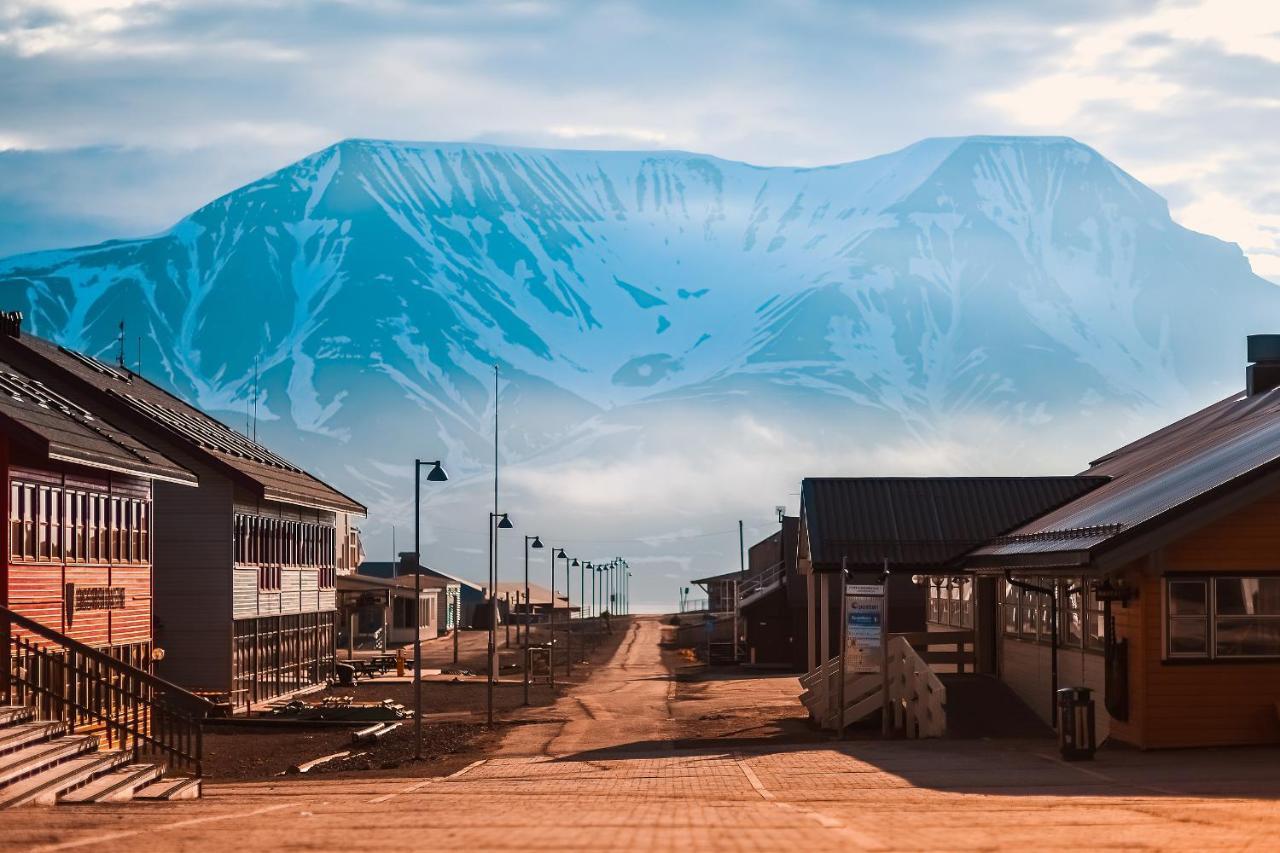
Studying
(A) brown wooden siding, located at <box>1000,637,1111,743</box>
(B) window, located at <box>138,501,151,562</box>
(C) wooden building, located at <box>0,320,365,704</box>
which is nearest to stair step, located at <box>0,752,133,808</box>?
(B) window, located at <box>138,501,151,562</box>

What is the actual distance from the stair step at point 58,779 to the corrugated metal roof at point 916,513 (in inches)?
675

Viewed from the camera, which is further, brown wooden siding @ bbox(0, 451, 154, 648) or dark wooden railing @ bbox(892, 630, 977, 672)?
dark wooden railing @ bbox(892, 630, 977, 672)

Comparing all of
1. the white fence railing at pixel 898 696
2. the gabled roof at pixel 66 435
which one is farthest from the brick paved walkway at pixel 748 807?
the gabled roof at pixel 66 435

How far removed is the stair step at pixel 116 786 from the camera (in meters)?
20.2

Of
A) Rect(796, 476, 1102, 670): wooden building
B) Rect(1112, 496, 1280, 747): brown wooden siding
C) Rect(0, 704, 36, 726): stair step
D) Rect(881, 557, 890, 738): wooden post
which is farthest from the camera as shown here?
Rect(796, 476, 1102, 670): wooden building

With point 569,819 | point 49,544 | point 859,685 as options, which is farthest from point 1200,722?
point 49,544

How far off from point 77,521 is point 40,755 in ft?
31.2

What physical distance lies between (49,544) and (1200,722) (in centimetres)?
1934

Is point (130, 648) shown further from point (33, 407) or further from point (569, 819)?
point (569, 819)

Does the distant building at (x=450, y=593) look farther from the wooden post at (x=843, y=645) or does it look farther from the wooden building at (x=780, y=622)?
the wooden post at (x=843, y=645)

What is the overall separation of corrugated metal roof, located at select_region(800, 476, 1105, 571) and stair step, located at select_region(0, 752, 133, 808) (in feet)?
56.2

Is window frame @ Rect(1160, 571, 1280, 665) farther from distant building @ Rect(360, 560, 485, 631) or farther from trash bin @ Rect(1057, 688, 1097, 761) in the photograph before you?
distant building @ Rect(360, 560, 485, 631)

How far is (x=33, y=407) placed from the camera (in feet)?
94.5

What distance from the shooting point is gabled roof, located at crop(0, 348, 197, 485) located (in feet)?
84.6
